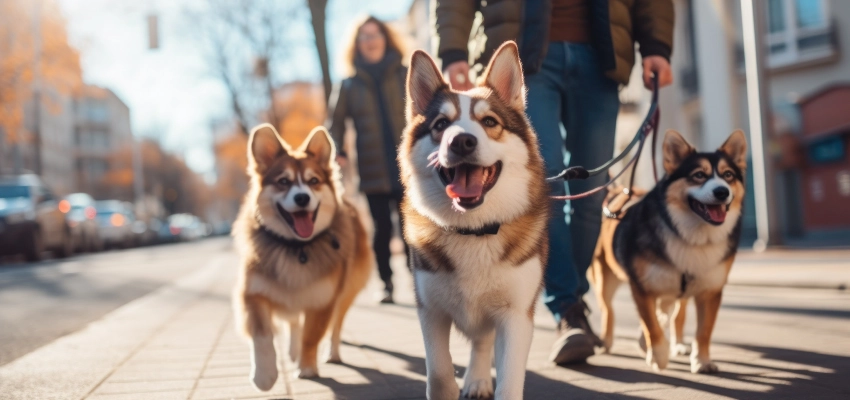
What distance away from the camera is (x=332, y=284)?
14.1ft

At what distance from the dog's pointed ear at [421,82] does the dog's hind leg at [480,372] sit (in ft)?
3.32

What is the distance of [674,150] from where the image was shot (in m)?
4.28

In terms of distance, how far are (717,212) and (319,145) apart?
7.57 feet

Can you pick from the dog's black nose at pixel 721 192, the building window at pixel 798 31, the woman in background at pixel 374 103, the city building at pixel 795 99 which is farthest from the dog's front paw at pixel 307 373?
the building window at pixel 798 31

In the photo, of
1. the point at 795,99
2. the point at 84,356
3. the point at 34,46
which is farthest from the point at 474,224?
the point at 34,46

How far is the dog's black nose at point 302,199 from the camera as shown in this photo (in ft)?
13.9

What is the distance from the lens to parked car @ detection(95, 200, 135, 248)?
27734 mm

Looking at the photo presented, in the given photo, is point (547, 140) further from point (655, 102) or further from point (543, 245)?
point (543, 245)

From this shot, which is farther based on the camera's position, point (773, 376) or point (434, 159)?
point (773, 376)

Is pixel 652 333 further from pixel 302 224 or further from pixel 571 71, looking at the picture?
pixel 302 224

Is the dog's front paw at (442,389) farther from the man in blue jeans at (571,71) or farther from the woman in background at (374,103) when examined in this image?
the woman in background at (374,103)

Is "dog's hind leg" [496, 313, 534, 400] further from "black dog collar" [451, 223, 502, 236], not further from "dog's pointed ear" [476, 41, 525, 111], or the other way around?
"dog's pointed ear" [476, 41, 525, 111]

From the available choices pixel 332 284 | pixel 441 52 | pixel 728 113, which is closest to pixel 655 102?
pixel 441 52

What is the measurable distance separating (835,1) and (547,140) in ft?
57.9
